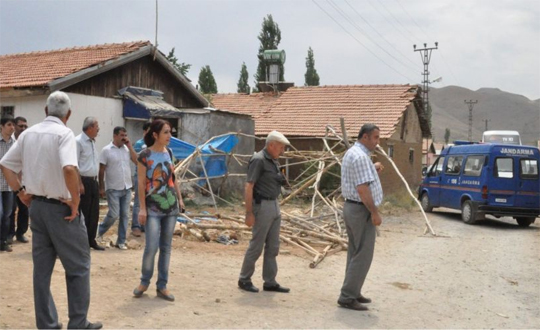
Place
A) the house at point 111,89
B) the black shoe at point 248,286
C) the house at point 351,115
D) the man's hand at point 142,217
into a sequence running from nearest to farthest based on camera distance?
1. the man's hand at point 142,217
2. the black shoe at point 248,286
3. the house at point 111,89
4. the house at point 351,115

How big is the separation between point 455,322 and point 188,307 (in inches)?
104

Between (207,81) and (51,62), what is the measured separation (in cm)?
2648

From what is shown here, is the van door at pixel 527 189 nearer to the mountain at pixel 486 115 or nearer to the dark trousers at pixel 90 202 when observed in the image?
the dark trousers at pixel 90 202

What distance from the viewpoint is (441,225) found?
13.7 m

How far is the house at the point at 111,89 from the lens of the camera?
14109 millimetres

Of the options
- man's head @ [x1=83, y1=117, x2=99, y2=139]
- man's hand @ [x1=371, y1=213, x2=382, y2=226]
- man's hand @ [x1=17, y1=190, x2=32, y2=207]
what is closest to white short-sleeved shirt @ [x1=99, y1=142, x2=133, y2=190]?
man's head @ [x1=83, y1=117, x2=99, y2=139]

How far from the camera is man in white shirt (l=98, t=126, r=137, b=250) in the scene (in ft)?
26.0

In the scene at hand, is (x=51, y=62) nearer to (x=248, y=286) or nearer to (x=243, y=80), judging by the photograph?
(x=248, y=286)

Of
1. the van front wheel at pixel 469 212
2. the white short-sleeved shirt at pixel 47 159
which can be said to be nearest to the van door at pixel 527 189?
the van front wheel at pixel 469 212

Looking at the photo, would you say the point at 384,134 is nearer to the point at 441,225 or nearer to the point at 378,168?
the point at 441,225

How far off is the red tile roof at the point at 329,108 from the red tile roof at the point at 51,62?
8395 mm

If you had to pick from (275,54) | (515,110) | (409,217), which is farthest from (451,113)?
(409,217)

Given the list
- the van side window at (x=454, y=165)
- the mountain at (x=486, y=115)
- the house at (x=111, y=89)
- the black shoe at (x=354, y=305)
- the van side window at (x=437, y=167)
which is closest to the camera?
the black shoe at (x=354, y=305)

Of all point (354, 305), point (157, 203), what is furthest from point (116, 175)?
point (354, 305)
